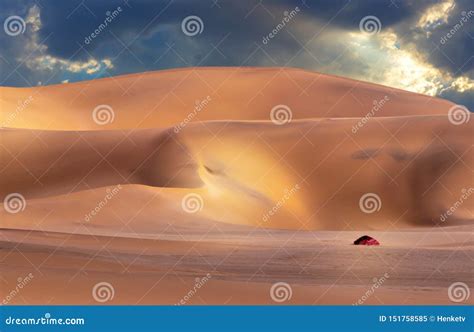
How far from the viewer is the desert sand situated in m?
12.2

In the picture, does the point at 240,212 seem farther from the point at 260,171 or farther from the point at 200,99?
the point at 200,99

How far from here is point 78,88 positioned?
2810 inches

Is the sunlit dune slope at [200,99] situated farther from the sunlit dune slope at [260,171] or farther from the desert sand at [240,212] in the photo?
the sunlit dune slope at [260,171]

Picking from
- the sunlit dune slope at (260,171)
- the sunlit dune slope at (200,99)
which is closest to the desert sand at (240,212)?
the sunlit dune slope at (260,171)

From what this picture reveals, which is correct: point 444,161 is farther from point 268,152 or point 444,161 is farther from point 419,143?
point 268,152

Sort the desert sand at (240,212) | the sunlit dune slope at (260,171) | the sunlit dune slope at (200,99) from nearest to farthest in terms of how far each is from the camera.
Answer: the desert sand at (240,212), the sunlit dune slope at (260,171), the sunlit dune slope at (200,99)

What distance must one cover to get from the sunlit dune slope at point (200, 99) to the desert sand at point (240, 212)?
5.16 m

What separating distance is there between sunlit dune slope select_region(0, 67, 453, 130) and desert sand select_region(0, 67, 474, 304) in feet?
16.9

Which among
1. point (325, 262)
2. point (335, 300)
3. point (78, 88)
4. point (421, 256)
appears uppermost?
point (78, 88)

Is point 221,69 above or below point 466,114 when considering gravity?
above

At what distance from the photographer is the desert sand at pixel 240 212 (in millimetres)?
12156

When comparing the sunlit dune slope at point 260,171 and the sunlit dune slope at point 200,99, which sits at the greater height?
the sunlit dune slope at point 200,99

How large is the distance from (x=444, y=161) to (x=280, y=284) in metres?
22.5

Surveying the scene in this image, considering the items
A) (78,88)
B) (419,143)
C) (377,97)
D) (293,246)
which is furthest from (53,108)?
(293,246)
